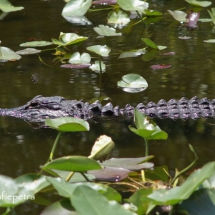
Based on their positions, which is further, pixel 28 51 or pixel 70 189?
pixel 28 51

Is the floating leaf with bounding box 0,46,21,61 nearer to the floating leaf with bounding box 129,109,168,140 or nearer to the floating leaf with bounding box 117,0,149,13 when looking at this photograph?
the floating leaf with bounding box 117,0,149,13

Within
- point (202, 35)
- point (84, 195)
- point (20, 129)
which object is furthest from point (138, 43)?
point (84, 195)

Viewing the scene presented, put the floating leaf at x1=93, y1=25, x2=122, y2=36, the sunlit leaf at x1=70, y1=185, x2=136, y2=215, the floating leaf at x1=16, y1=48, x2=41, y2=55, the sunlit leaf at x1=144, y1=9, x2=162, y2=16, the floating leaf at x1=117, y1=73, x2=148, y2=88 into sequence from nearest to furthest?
the sunlit leaf at x1=70, y1=185, x2=136, y2=215 < the floating leaf at x1=117, y1=73, x2=148, y2=88 < the floating leaf at x1=16, y1=48, x2=41, y2=55 < the floating leaf at x1=93, y1=25, x2=122, y2=36 < the sunlit leaf at x1=144, y1=9, x2=162, y2=16

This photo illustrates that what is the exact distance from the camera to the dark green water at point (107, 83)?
157 inches

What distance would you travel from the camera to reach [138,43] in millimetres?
6430

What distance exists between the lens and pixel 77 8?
684 cm

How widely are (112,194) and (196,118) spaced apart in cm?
212

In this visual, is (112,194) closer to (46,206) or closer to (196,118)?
(46,206)

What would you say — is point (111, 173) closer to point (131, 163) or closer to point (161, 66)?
point (131, 163)

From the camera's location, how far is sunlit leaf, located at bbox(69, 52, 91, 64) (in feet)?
18.6

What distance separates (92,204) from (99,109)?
2.38 metres

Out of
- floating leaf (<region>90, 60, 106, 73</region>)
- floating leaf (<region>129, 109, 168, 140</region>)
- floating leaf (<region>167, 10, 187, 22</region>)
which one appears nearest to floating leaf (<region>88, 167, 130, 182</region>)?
floating leaf (<region>129, 109, 168, 140</region>)

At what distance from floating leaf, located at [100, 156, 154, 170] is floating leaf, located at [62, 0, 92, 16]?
11.7ft

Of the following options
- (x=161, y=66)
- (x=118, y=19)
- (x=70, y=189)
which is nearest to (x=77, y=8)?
(x=118, y=19)
